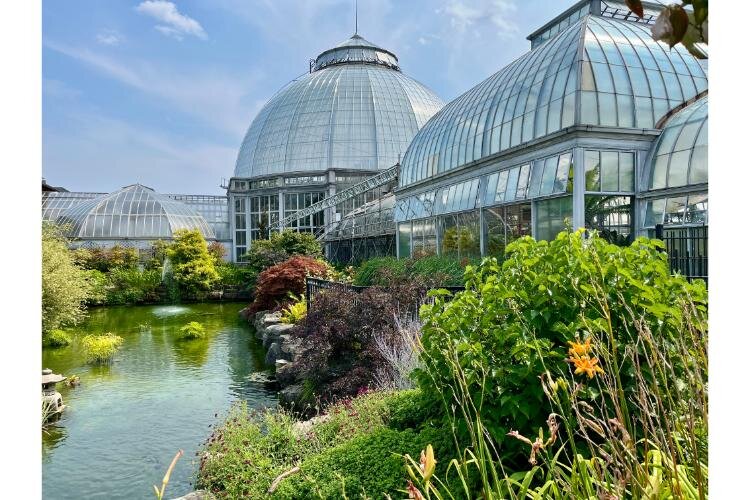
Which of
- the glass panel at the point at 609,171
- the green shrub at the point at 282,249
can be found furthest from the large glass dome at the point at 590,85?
the green shrub at the point at 282,249

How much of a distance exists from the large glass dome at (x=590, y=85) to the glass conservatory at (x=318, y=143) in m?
22.2

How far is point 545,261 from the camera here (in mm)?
3678

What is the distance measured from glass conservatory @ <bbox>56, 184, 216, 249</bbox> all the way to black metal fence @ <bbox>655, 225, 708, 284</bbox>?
29212 millimetres

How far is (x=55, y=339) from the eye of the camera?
1420 centimetres

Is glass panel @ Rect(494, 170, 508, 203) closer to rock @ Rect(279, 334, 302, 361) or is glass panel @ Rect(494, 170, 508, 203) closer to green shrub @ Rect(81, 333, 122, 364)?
rock @ Rect(279, 334, 302, 361)

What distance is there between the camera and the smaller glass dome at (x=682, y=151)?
1053 centimetres

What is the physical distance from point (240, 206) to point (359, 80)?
14.9m

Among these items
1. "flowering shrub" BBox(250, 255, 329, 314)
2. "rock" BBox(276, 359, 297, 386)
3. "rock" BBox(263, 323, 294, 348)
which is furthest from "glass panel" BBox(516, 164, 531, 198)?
"flowering shrub" BBox(250, 255, 329, 314)

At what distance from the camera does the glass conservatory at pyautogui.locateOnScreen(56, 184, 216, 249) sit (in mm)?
33188

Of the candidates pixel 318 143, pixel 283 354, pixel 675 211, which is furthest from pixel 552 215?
pixel 318 143

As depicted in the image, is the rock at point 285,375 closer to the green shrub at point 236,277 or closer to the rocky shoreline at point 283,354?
the rocky shoreline at point 283,354
